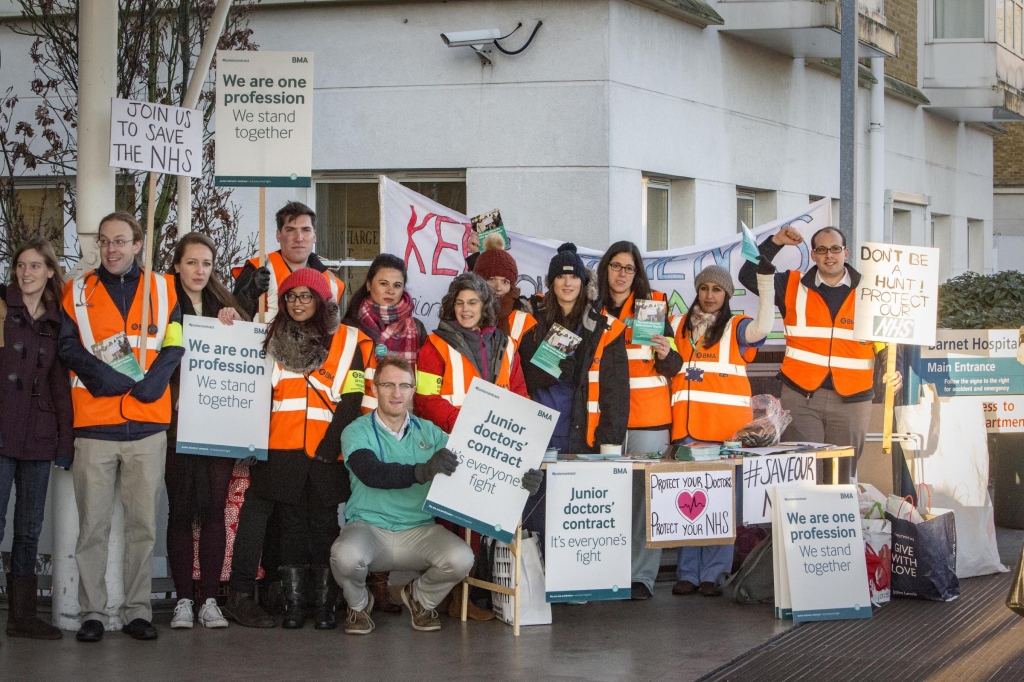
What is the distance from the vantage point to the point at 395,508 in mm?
8047

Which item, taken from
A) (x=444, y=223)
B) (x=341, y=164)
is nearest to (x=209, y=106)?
(x=341, y=164)

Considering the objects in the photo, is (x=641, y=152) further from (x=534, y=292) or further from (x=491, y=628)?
(x=491, y=628)

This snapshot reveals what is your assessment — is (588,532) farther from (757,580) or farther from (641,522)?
(757,580)

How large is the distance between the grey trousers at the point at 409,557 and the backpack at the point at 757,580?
1864 mm

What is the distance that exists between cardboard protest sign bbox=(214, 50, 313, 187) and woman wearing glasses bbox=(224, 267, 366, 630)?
126 centimetres

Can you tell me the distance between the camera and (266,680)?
22.7ft

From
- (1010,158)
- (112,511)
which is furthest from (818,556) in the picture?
(1010,158)

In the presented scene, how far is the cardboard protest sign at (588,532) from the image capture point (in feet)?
26.9

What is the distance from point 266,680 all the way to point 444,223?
4.39 meters

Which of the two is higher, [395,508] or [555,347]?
[555,347]

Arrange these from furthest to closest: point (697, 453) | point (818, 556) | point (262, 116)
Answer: point (262, 116) < point (697, 453) < point (818, 556)

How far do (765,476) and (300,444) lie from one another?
286cm

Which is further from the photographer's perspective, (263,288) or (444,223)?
(444,223)

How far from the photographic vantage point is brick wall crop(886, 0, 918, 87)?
2036cm
